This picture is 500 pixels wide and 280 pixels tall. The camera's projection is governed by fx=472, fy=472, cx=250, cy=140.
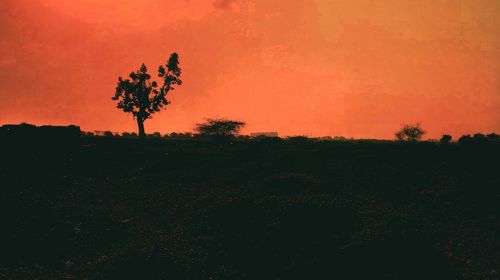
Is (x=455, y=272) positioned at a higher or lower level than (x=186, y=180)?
lower

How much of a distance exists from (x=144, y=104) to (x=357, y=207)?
Answer: 37.2 m

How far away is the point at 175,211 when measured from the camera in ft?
79.9

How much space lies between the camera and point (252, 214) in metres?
21.9

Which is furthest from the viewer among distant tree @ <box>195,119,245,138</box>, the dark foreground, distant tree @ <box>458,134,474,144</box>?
distant tree @ <box>195,119,245,138</box>

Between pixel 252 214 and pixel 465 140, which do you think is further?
pixel 465 140

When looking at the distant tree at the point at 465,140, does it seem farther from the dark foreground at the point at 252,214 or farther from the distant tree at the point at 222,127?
the distant tree at the point at 222,127

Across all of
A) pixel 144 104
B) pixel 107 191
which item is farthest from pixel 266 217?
pixel 144 104

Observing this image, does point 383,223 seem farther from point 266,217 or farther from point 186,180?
point 186,180

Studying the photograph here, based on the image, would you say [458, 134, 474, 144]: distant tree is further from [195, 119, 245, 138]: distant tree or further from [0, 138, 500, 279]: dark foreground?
[195, 119, 245, 138]: distant tree

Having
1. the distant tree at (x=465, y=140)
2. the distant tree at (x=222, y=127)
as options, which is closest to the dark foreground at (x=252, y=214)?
the distant tree at (x=465, y=140)

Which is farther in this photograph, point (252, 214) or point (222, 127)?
point (222, 127)

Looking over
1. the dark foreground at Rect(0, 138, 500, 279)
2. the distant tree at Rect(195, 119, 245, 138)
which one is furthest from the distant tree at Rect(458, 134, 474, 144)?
the distant tree at Rect(195, 119, 245, 138)

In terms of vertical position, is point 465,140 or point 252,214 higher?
point 465,140

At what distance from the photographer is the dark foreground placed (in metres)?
17.9
